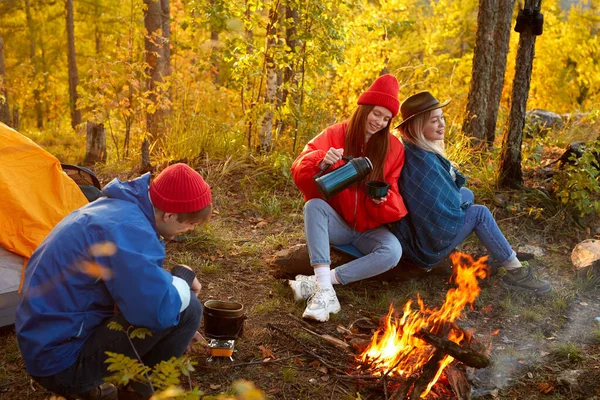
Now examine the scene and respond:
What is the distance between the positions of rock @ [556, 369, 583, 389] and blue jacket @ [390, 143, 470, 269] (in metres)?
1.16

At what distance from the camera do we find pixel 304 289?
12.1ft

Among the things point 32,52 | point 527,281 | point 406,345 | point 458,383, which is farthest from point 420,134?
point 32,52

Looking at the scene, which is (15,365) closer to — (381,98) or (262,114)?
(381,98)

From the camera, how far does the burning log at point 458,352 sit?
8.16 feet

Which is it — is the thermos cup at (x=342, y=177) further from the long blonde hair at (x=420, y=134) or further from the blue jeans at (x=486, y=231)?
the blue jeans at (x=486, y=231)

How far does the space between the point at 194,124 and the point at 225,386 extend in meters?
4.41

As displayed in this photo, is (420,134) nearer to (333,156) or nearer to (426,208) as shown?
(426,208)

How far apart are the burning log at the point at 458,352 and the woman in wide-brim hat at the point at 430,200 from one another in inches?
48.2

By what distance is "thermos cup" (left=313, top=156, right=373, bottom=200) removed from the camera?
3262 mm

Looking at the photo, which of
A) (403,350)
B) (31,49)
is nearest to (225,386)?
(403,350)

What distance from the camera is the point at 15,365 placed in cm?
286

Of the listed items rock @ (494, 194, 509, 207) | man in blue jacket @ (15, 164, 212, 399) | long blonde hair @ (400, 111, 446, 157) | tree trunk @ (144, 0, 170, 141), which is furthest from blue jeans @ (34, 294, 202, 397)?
tree trunk @ (144, 0, 170, 141)

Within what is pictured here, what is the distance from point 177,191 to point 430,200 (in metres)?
2.02

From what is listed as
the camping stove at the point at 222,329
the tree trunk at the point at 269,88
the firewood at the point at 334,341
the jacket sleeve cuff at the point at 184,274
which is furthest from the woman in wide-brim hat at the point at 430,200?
the tree trunk at the point at 269,88
